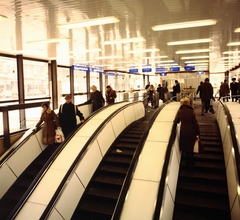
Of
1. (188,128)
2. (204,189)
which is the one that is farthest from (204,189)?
(188,128)

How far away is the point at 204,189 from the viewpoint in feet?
15.3

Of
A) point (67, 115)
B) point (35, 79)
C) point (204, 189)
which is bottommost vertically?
point (204, 189)

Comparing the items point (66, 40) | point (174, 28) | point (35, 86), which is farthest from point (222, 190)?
point (35, 86)

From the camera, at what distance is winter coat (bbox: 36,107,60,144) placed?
632 cm

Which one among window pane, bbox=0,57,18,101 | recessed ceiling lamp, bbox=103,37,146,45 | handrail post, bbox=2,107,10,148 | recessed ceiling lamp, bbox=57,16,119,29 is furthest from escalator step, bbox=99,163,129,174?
window pane, bbox=0,57,18,101

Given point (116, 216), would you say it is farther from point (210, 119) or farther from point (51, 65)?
point (51, 65)

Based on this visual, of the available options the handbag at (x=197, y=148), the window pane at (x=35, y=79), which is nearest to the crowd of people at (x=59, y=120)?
the handbag at (x=197, y=148)

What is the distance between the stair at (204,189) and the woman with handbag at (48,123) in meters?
3.50

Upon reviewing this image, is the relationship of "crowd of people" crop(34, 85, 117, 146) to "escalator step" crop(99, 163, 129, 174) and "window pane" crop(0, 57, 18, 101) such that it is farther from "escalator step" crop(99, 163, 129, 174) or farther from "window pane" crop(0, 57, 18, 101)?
"window pane" crop(0, 57, 18, 101)

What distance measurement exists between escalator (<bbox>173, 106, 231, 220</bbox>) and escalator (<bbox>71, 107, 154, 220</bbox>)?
1.22 metres

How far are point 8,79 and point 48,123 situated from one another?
23.4ft

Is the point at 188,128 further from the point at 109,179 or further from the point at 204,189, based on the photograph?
the point at 109,179

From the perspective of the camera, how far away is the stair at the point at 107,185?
468 cm

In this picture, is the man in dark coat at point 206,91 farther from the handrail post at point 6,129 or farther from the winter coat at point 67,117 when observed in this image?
the handrail post at point 6,129
